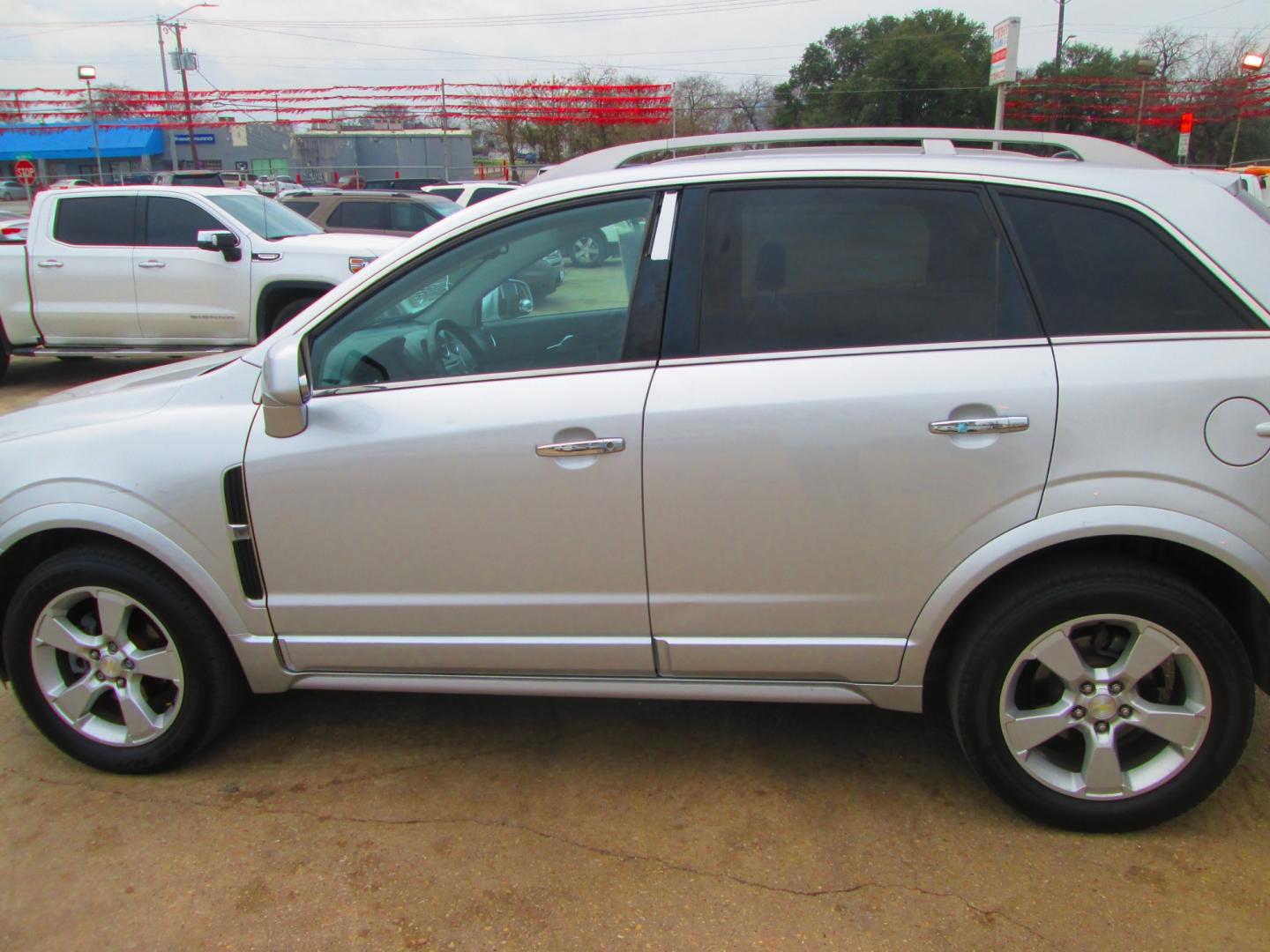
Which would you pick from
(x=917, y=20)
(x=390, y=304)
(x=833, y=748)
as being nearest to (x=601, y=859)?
(x=833, y=748)

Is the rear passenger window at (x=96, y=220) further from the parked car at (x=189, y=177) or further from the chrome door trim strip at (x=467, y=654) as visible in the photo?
the parked car at (x=189, y=177)

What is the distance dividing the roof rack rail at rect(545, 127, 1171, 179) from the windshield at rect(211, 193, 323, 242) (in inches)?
262

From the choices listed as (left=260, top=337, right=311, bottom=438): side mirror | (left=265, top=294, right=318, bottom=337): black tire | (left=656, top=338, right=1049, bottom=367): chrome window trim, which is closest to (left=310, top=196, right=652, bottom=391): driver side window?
(left=260, top=337, right=311, bottom=438): side mirror

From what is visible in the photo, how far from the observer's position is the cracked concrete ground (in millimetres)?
2381

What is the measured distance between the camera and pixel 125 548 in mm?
2936

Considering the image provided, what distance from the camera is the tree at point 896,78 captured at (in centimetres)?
4534

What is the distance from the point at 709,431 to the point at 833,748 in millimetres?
1289

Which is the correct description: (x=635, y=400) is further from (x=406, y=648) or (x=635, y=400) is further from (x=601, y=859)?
(x=601, y=859)

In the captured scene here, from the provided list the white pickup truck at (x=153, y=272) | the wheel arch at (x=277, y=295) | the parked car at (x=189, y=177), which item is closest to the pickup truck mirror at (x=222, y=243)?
the white pickup truck at (x=153, y=272)

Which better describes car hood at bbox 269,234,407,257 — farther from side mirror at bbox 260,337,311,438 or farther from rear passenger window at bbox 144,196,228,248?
side mirror at bbox 260,337,311,438

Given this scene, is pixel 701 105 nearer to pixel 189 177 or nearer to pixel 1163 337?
pixel 189 177

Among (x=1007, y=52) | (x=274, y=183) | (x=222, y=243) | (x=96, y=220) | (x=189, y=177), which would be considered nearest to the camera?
(x=222, y=243)

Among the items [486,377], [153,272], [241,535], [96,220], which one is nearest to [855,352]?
[486,377]

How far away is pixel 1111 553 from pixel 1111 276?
2.44 ft
